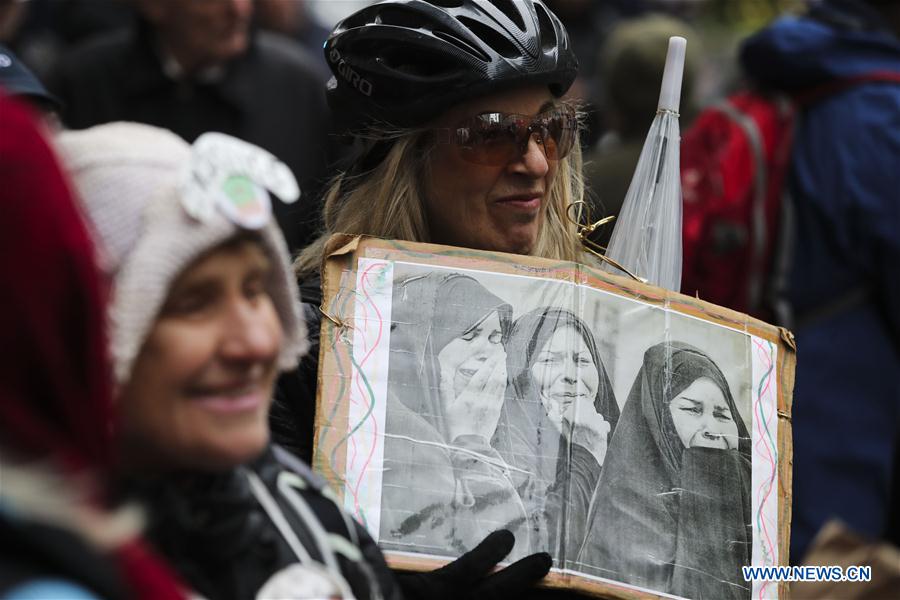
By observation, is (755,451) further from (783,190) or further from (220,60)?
(220,60)

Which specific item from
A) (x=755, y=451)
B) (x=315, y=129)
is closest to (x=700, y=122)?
(x=315, y=129)

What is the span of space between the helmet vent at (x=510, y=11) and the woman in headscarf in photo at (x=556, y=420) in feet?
2.64

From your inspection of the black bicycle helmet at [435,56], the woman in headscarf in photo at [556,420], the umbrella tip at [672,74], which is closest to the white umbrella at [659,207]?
the umbrella tip at [672,74]

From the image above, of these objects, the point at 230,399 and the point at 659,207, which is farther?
the point at 659,207

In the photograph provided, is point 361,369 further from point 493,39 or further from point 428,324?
point 493,39

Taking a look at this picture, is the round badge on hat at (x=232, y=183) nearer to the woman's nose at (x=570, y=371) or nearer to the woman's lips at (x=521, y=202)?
the woman's nose at (x=570, y=371)

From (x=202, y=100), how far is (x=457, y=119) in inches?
114

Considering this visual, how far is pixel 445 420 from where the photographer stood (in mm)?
2672

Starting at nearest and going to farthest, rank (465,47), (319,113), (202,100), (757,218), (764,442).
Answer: (764,442), (465,47), (757,218), (202,100), (319,113)

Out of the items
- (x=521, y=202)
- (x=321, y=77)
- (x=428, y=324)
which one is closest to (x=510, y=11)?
(x=521, y=202)

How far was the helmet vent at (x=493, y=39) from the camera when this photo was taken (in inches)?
124

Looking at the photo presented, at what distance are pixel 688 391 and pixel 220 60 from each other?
139 inches

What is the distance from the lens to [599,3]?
9.05 m

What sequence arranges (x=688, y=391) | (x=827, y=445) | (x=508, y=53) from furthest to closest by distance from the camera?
(x=827, y=445)
(x=508, y=53)
(x=688, y=391)
